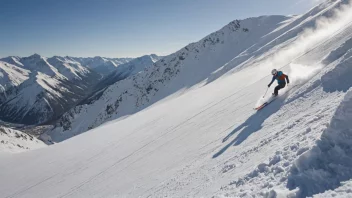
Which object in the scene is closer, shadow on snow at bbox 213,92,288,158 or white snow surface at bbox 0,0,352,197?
white snow surface at bbox 0,0,352,197

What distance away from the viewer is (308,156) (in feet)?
22.9

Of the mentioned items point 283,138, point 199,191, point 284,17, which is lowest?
point 199,191

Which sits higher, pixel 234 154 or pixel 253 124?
pixel 253 124

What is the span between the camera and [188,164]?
13914 mm

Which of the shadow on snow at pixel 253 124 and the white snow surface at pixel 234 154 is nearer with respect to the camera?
the white snow surface at pixel 234 154

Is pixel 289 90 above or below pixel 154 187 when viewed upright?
above

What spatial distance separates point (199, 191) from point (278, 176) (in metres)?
3.67

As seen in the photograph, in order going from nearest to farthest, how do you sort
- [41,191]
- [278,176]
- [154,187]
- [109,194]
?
[278,176], [154,187], [109,194], [41,191]

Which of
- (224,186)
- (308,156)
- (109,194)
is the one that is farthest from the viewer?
(109,194)

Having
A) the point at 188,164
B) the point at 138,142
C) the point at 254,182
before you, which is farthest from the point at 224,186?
the point at 138,142

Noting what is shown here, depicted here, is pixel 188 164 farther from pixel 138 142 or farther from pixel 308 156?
pixel 138 142

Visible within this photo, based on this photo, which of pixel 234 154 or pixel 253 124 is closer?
pixel 234 154

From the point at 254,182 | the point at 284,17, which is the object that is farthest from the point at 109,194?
the point at 284,17

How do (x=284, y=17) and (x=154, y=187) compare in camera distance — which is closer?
(x=154, y=187)
